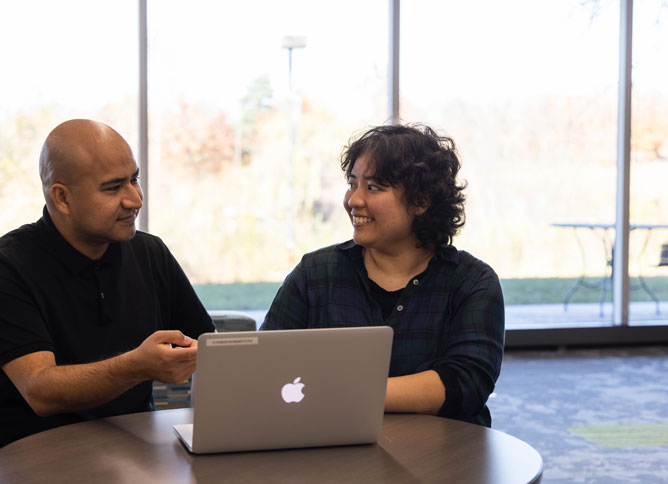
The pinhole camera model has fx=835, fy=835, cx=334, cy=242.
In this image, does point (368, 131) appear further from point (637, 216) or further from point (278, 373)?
point (637, 216)

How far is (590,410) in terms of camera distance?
14.5 ft

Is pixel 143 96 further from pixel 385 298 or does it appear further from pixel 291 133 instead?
pixel 385 298

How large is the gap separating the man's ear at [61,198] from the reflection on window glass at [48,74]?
125 inches

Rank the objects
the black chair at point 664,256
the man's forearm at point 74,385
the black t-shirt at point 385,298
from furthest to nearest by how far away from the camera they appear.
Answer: the black chair at point 664,256
the black t-shirt at point 385,298
the man's forearm at point 74,385

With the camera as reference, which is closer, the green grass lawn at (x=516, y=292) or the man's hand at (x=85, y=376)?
the man's hand at (x=85, y=376)

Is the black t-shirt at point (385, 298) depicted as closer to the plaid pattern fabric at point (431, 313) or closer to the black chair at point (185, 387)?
the plaid pattern fabric at point (431, 313)

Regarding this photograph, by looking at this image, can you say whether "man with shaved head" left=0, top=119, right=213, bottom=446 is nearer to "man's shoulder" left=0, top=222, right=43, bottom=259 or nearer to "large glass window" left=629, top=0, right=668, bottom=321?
A: "man's shoulder" left=0, top=222, right=43, bottom=259

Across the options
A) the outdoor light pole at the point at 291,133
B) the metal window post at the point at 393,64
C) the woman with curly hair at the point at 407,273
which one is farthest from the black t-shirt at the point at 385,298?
the metal window post at the point at 393,64

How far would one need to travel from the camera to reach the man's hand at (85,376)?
67.0 inches

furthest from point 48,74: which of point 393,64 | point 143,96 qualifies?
point 393,64

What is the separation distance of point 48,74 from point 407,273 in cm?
359

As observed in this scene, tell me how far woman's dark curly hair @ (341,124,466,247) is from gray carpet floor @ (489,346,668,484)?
1.60 metres

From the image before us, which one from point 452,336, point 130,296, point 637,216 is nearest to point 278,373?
point 452,336

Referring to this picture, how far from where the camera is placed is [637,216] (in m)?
6.08
